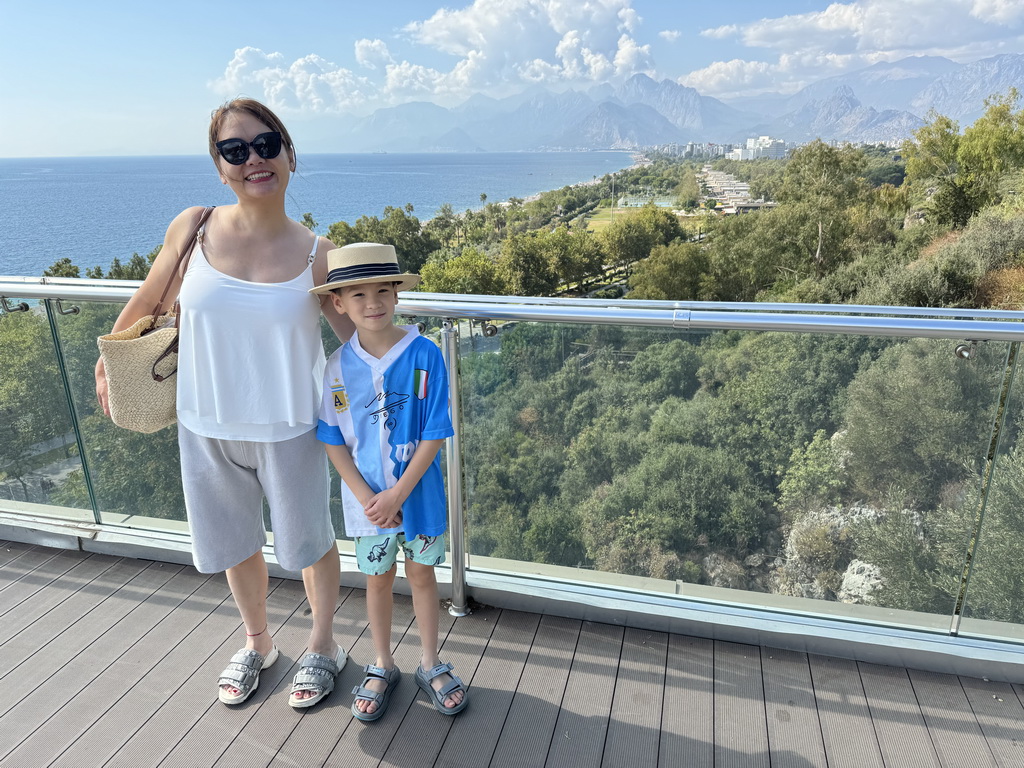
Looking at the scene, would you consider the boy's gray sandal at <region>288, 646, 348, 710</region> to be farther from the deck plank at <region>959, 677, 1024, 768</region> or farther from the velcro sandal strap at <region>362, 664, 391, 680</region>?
the deck plank at <region>959, 677, 1024, 768</region>

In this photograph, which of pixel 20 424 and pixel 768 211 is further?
pixel 768 211

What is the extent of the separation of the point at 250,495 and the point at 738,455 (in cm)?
139

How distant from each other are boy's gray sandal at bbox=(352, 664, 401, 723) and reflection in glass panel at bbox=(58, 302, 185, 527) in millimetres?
1208

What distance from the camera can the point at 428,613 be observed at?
185 cm

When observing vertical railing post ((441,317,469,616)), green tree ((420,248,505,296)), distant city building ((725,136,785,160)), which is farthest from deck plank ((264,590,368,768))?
distant city building ((725,136,785,160))

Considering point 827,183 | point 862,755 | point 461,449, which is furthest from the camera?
point 827,183

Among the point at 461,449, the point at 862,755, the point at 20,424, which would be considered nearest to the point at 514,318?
the point at 461,449

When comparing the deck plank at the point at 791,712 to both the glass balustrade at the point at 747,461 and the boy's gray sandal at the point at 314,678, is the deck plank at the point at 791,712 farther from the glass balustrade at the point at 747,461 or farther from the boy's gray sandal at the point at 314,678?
the boy's gray sandal at the point at 314,678

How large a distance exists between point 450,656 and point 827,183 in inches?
2208

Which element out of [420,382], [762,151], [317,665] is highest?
[762,151]

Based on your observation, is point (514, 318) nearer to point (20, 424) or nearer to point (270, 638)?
point (270, 638)

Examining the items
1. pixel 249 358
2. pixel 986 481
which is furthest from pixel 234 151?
pixel 986 481

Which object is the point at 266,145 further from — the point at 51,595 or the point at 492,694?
the point at 51,595

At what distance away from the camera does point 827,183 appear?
50.3m
